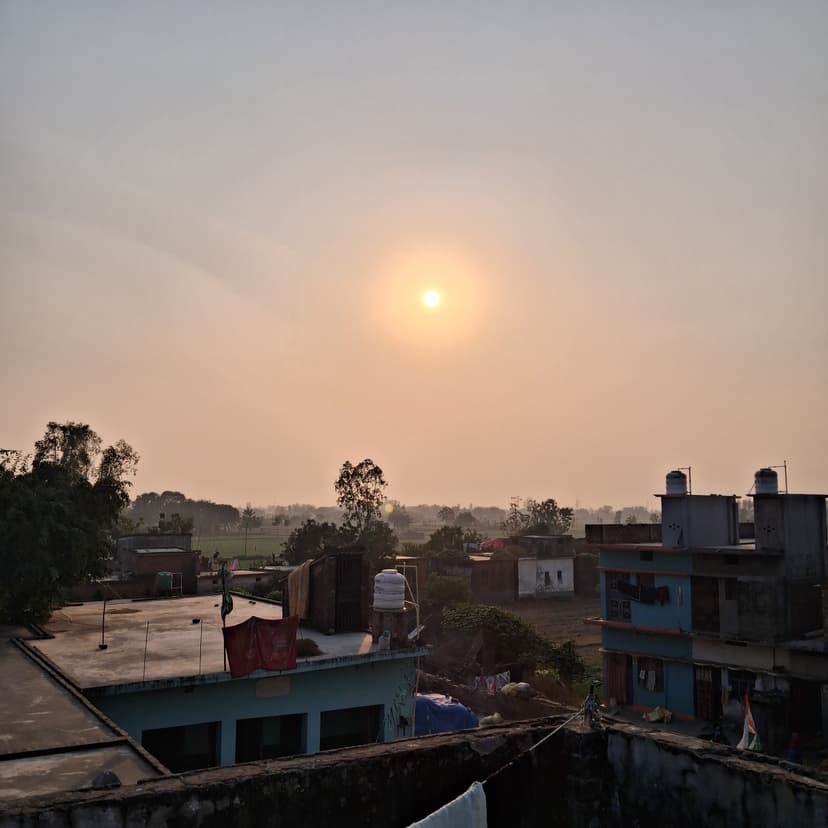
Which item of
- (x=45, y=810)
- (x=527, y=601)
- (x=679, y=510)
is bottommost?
(x=527, y=601)

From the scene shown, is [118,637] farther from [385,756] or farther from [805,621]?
[805,621]

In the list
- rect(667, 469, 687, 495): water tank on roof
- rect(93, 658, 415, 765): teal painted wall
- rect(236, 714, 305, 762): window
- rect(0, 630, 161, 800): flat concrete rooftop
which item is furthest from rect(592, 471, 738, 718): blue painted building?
rect(0, 630, 161, 800): flat concrete rooftop

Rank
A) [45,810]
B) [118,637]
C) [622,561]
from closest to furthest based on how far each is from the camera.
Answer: [45,810], [118,637], [622,561]

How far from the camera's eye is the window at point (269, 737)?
795 inches

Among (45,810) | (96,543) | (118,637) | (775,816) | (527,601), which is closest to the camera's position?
(45,810)

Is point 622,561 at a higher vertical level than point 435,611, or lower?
higher

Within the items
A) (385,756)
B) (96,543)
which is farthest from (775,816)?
(96,543)

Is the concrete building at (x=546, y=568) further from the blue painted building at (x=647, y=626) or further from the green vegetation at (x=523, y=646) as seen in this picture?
the blue painted building at (x=647, y=626)

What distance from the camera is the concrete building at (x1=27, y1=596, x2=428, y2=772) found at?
61.4 feet

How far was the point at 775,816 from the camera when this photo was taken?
664cm

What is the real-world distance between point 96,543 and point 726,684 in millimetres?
25315

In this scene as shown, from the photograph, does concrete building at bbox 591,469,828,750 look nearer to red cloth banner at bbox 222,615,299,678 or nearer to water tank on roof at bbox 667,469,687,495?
water tank on roof at bbox 667,469,687,495

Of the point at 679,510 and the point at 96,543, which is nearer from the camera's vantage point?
the point at 96,543

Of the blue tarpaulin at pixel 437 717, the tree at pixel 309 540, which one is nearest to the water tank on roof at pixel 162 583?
the blue tarpaulin at pixel 437 717
